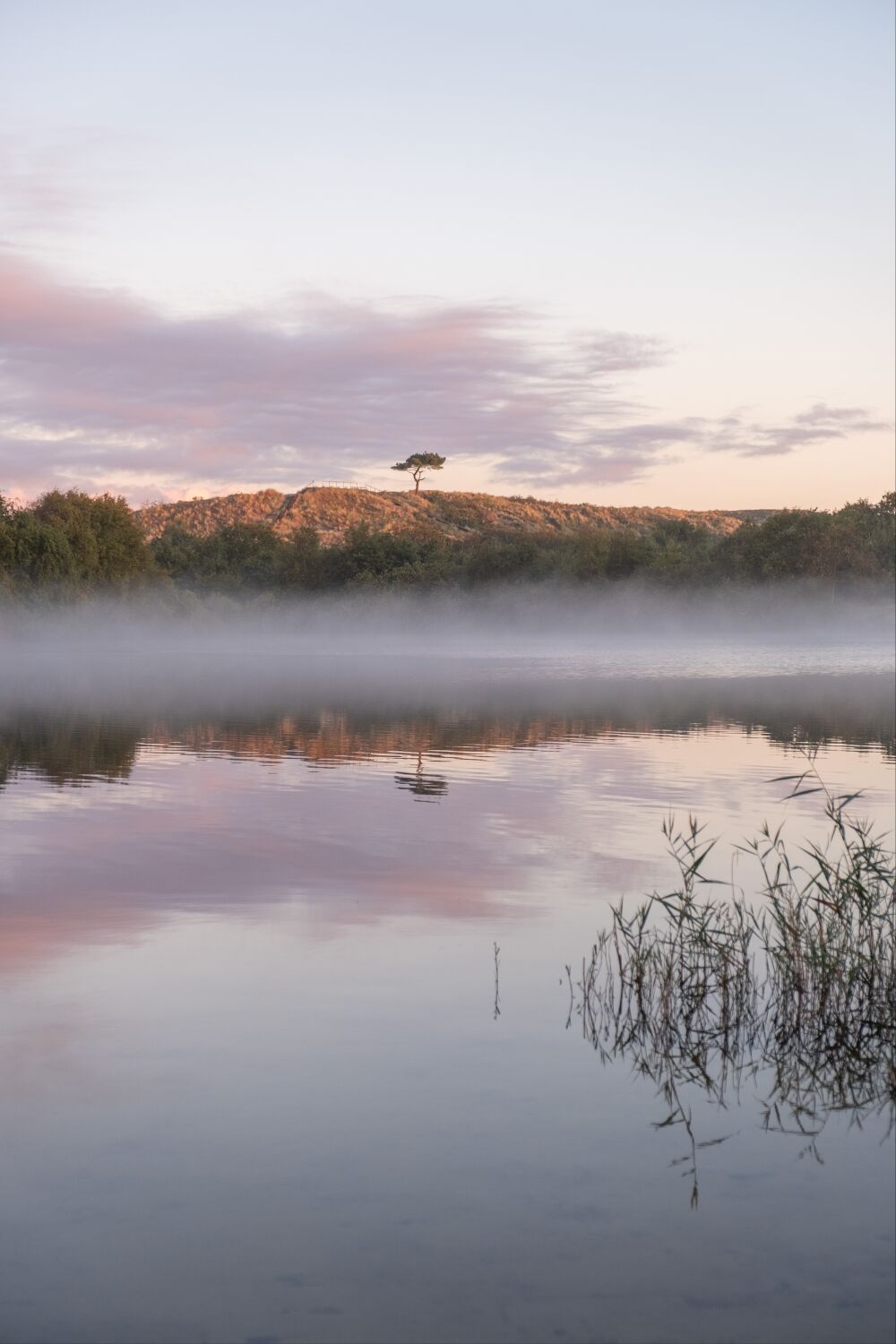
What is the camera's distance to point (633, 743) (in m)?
25.1

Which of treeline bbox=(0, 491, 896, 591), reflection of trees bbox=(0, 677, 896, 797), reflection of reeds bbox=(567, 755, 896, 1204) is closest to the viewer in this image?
reflection of reeds bbox=(567, 755, 896, 1204)

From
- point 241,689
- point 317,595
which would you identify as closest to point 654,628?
point 317,595

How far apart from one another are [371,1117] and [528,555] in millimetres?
102558

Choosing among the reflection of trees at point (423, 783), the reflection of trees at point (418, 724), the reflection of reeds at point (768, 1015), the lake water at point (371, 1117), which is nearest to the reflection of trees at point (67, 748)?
the reflection of trees at point (418, 724)

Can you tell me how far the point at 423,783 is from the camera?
19469 millimetres

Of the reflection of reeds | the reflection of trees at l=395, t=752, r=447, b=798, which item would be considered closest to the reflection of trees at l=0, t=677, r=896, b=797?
the reflection of trees at l=395, t=752, r=447, b=798

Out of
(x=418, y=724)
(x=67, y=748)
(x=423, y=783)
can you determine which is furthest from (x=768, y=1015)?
(x=418, y=724)

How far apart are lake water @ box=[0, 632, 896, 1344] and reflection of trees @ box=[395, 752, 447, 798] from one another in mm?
1876

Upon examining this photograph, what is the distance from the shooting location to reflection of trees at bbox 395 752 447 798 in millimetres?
18406

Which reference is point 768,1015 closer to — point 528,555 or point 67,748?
point 67,748

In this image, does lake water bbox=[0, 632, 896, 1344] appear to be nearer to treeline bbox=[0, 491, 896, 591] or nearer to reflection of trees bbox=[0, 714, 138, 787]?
reflection of trees bbox=[0, 714, 138, 787]

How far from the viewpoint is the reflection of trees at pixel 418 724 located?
23172 mm

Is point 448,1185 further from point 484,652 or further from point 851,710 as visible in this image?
point 484,652

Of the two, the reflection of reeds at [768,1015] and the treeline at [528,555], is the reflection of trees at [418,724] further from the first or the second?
the treeline at [528,555]
